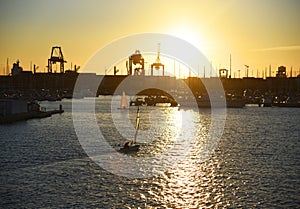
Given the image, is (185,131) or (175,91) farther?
(175,91)

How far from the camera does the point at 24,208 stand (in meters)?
15.6

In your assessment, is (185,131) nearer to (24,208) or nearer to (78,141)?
(78,141)

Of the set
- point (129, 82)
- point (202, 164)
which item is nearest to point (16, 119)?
point (202, 164)

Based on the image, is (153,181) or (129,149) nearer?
(153,181)

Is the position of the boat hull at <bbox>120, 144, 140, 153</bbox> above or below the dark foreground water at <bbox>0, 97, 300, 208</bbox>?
above

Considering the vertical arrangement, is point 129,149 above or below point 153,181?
above

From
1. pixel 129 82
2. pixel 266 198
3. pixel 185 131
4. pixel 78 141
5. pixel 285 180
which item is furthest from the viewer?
pixel 129 82

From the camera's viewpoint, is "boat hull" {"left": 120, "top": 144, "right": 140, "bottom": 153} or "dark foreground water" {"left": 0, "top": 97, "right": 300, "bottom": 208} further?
"boat hull" {"left": 120, "top": 144, "right": 140, "bottom": 153}

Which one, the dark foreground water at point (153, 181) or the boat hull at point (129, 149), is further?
the boat hull at point (129, 149)

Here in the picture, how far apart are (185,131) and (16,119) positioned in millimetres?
18744

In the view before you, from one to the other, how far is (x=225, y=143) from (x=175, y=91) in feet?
435

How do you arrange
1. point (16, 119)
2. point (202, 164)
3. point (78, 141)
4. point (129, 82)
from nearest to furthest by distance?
1. point (202, 164)
2. point (78, 141)
3. point (16, 119)
4. point (129, 82)

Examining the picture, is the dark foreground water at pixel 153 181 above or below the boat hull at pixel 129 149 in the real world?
below

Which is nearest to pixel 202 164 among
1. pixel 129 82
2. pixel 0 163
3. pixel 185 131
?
pixel 0 163
